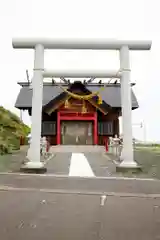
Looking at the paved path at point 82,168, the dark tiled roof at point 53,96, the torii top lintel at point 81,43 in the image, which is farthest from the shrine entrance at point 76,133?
the torii top lintel at point 81,43

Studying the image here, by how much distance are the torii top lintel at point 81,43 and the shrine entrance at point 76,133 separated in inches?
694

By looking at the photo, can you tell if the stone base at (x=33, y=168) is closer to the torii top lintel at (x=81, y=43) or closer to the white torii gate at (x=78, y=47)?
the white torii gate at (x=78, y=47)

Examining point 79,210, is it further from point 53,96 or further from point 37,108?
point 53,96

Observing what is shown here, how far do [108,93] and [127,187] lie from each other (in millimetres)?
24453

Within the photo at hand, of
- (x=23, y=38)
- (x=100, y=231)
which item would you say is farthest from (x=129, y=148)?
(x=100, y=231)

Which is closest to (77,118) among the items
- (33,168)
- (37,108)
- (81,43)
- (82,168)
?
(82,168)

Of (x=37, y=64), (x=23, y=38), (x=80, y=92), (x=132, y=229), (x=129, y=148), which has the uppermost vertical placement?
(x=80, y=92)

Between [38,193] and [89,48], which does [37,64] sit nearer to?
[89,48]

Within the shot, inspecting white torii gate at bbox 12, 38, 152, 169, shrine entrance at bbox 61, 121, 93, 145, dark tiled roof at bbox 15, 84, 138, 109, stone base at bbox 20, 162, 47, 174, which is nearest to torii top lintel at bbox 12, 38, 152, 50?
white torii gate at bbox 12, 38, 152, 169

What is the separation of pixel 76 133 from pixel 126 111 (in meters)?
17.6

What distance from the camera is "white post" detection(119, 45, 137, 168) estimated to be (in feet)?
33.2

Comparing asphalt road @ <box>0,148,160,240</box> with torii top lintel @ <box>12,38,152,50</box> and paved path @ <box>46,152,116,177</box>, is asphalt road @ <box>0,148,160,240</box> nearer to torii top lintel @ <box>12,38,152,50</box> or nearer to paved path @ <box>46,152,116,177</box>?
paved path @ <box>46,152,116,177</box>

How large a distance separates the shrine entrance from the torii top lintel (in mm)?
17637

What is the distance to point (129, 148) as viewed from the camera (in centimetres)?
1017
